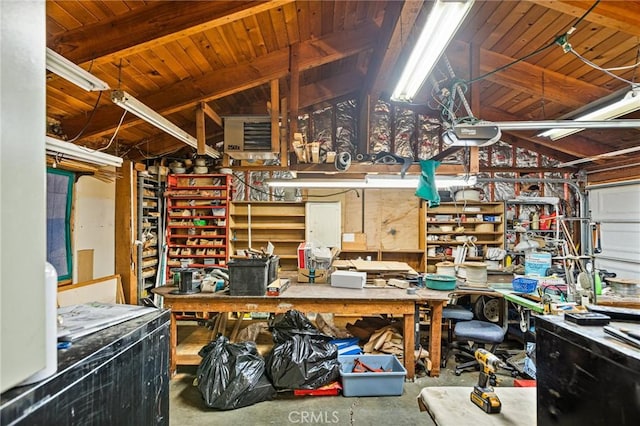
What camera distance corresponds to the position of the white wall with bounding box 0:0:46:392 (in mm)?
502

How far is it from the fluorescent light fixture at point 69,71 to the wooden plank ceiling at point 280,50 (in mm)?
403

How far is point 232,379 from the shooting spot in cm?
286

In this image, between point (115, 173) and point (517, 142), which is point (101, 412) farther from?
point (517, 142)

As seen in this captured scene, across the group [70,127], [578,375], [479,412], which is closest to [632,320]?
[578,375]

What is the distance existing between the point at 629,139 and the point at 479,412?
17.8ft

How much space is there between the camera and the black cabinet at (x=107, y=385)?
1.89ft

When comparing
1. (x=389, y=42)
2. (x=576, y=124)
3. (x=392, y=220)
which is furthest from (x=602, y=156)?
(x=389, y=42)

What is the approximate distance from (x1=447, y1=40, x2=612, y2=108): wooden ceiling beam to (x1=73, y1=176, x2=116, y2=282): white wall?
463 centimetres

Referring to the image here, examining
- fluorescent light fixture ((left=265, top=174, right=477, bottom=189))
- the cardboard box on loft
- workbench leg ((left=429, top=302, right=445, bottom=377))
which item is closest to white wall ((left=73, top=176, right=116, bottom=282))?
fluorescent light fixture ((left=265, top=174, right=477, bottom=189))

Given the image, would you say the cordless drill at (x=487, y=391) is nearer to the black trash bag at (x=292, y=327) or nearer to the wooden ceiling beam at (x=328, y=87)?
the black trash bag at (x=292, y=327)

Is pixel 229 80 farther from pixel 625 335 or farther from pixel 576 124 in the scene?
pixel 625 335

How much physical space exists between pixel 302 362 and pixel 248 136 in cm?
227

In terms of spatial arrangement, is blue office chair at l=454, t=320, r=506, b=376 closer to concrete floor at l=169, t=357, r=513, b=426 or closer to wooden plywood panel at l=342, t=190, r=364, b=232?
concrete floor at l=169, t=357, r=513, b=426

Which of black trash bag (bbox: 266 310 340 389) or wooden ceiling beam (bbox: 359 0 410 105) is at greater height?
wooden ceiling beam (bbox: 359 0 410 105)
